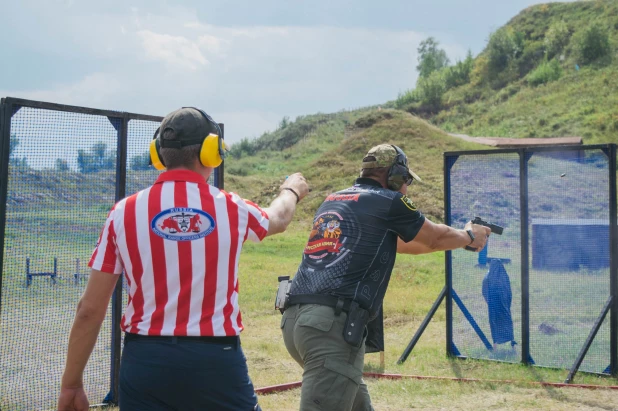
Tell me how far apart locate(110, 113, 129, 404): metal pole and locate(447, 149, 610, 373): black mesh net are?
3987mm

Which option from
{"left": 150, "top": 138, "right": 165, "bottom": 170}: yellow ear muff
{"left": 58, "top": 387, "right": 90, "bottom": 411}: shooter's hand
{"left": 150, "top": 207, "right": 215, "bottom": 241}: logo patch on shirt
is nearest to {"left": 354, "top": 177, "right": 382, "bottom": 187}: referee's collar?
{"left": 150, "top": 138, "right": 165, "bottom": 170}: yellow ear muff

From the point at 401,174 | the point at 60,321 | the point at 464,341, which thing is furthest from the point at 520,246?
the point at 60,321

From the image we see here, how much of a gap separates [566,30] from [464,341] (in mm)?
74258

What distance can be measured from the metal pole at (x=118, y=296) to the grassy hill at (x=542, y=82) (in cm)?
4214

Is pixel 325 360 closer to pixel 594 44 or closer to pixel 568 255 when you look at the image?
pixel 568 255

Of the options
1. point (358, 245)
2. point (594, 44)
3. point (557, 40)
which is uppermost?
point (557, 40)

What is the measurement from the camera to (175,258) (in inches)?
101

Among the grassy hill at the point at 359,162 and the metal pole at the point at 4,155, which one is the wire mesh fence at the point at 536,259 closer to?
the metal pole at the point at 4,155

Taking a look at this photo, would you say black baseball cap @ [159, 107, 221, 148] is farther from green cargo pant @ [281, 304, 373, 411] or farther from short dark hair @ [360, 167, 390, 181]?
short dark hair @ [360, 167, 390, 181]

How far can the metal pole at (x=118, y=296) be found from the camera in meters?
5.99

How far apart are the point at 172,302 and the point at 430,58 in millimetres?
98914

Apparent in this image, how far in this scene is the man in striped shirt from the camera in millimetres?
2551

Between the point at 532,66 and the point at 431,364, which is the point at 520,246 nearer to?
→ the point at 431,364

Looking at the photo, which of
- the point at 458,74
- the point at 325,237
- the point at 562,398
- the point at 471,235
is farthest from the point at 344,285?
the point at 458,74
